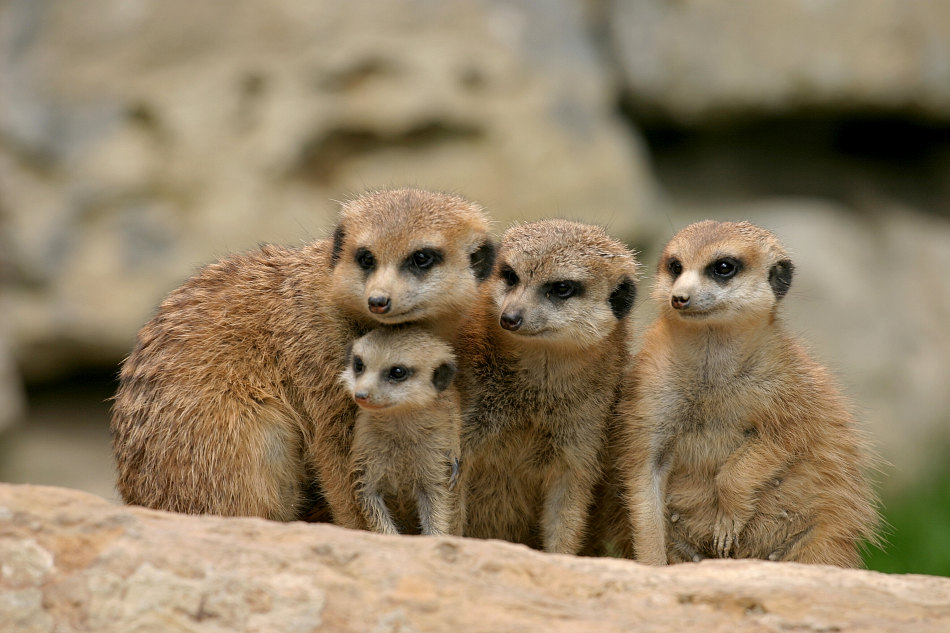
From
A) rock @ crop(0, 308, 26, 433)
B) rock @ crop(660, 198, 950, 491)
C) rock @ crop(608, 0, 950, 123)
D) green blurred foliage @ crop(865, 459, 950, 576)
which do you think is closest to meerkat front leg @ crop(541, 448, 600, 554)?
green blurred foliage @ crop(865, 459, 950, 576)

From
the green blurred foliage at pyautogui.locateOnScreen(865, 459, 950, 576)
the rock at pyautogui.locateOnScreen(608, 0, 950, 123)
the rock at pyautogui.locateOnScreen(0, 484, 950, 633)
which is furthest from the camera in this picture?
the rock at pyautogui.locateOnScreen(608, 0, 950, 123)

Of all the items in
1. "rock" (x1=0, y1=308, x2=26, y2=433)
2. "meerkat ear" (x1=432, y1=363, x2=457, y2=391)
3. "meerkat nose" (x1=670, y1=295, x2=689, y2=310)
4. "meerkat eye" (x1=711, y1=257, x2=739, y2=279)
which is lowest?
"rock" (x1=0, y1=308, x2=26, y2=433)

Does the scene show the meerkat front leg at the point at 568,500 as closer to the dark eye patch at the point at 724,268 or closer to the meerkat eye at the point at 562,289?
the meerkat eye at the point at 562,289

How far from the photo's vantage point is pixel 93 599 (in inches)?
107

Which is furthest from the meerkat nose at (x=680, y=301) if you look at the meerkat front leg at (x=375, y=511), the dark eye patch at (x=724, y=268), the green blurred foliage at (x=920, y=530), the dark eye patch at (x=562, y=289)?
the green blurred foliage at (x=920, y=530)

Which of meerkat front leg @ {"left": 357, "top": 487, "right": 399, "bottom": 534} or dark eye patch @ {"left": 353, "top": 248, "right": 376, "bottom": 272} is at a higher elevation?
dark eye patch @ {"left": 353, "top": 248, "right": 376, "bottom": 272}

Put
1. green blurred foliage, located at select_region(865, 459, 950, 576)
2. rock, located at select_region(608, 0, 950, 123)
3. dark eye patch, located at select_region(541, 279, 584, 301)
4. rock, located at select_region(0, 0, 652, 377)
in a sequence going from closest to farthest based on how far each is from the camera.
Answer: dark eye patch, located at select_region(541, 279, 584, 301)
green blurred foliage, located at select_region(865, 459, 950, 576)
rock, located at select_region(0, 0, 652, 377)
rock, located at select_region(608, 0, 950, 123)

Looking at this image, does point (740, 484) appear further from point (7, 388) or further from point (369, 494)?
point (7, 388)

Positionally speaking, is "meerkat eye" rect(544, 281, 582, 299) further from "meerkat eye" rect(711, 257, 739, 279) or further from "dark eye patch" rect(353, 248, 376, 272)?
"dark eye patch" rect(353, 248, 376, 272)

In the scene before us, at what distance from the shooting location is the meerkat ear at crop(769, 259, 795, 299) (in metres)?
4.00

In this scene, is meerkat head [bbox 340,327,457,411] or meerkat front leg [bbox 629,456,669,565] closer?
meerkat head [bbox 340,327,457,411]

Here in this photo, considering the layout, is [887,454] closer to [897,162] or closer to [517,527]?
[897,162]

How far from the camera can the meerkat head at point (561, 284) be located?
12.4 ft

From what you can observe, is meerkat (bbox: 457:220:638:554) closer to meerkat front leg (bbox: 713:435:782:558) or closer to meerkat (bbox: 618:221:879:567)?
meerkat (bbox: 618:221:879:567)
